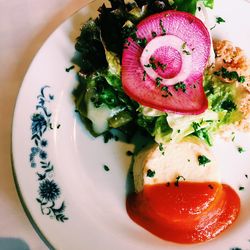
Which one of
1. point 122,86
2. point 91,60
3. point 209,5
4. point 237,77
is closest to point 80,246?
point 122,86

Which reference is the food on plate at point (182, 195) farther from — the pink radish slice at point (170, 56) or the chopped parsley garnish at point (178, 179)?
the pink radish slice at point (170, 56)

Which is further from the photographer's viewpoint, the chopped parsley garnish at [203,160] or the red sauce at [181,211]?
the chopped parsley garnish at [203,160]

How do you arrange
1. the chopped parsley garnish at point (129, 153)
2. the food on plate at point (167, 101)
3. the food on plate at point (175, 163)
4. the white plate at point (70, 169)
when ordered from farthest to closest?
the chopped parsley garnish at point (129, 153)
the food on plate at point (175, 163)
the food on plate at point (167, 101)
the white plate at point (70, 169)

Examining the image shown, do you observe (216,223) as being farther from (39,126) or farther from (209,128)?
(39,126)

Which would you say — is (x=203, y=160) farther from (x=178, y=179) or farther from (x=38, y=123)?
(x=38, y=123)

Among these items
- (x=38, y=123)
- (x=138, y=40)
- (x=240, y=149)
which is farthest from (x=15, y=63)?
(x=240, y=149)

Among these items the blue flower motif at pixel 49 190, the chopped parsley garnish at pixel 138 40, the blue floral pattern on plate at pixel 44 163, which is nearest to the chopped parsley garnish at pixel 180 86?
the chopped parsley garnish at pixel 138 40
